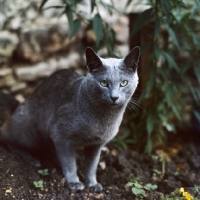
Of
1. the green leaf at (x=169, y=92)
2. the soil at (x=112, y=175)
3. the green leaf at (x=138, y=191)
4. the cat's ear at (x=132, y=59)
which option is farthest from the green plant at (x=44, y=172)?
the green leaf at (x=169, y=92)

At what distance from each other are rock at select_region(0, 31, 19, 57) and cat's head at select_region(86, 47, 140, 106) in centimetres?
119

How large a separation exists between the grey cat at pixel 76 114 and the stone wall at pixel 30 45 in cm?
66

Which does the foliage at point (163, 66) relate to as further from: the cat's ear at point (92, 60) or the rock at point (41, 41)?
the rock at point (41, 41)

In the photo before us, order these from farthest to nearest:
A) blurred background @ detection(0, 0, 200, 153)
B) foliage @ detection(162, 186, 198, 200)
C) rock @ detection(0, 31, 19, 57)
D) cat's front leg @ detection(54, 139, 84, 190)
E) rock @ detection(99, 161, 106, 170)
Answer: rock @ detection(0, 31, 19, 57)
blurred background @ detection(0, 0, 200, 153)
rock @ detection(99, 161, 106, 170)
cat's front leg @ detection(54, 139, 84, 190)
foliage @ detection(162, 186, 198, 200)

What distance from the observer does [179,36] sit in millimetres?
2957

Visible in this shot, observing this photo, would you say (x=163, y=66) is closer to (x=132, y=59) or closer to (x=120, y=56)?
(x=120, y=56)

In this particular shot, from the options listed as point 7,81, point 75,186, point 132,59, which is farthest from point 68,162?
point 7,81

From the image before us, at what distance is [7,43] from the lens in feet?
10.1

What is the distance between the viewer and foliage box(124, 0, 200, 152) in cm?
250

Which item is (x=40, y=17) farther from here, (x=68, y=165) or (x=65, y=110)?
(x=68, y=165)

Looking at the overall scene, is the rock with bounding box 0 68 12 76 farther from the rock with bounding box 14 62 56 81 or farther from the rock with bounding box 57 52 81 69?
the rock with bounding box 57 52 81 69

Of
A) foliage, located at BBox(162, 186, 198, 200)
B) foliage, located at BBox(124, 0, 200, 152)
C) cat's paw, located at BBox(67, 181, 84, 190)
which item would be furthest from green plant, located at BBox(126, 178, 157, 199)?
foliage, located at BBox(124, 0, 200, 152)

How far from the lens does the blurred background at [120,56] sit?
2.79 metres

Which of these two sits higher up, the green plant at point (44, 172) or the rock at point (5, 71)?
the rock at point (5, 71)
